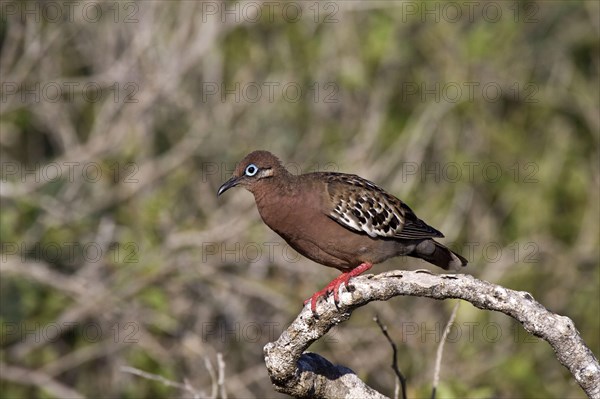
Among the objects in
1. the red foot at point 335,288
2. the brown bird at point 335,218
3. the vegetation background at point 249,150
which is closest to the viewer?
the red foot at point 335,288

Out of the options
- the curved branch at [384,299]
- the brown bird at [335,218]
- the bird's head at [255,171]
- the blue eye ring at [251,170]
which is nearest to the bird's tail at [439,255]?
the brown bird at [335,218]

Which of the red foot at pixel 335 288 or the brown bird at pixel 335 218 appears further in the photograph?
the brown bird at pixel 335 218

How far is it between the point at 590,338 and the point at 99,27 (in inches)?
213

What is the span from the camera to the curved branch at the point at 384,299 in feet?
14.3

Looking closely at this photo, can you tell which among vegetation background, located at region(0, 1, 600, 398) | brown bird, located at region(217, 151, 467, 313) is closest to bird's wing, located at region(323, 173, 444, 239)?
brown bird, located at region(217, 151, 467, 313)

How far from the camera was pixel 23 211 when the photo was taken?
28.0ft

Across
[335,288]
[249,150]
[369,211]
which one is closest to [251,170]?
[369,211]

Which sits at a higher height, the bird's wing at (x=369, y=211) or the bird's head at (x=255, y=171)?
the bird's head at (x=255, y=171)

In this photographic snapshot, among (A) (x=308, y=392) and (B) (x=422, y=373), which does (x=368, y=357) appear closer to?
(B) (x=422, y=373)

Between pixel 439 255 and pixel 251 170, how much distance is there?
1282mm

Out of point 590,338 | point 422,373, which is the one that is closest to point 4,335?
point 422,373

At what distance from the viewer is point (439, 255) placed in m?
6.58

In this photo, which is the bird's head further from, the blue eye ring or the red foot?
the red foot

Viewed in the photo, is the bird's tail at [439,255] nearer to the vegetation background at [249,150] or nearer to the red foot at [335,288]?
the red foot at [335,288]
